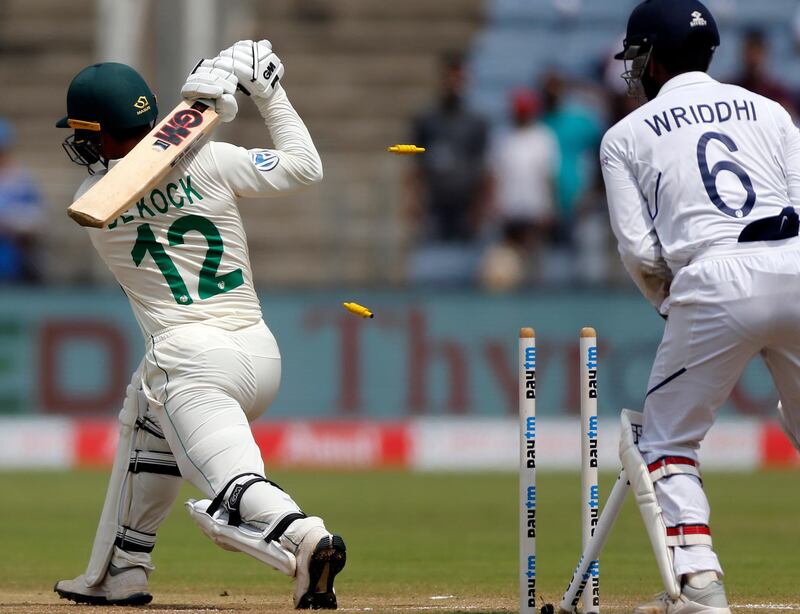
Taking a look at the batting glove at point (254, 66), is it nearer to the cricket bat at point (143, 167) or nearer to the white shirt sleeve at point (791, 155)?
the cricket bat at point (143, 167)

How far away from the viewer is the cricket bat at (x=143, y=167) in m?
5.06

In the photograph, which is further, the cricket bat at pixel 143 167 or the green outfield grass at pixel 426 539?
the green outfield grass at pixel 426 539

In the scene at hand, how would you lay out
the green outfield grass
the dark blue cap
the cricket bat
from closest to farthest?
the dark blue cap
the cricket bat
the green outfield grass

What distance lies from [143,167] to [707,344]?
1.92 metres

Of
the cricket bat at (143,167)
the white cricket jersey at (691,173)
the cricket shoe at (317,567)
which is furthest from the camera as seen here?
the cricket bat at (143,167)

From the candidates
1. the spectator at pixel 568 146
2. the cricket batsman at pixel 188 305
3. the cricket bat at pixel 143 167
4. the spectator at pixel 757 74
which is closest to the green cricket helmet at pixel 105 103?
the cricket batsman at pixel 188 305

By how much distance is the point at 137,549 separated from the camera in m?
5.60

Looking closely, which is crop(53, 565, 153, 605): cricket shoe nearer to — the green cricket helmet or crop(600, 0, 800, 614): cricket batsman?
the green cricket helmet

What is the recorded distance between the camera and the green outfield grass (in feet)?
20.4

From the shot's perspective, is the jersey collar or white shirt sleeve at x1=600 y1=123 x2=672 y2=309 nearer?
white shirt sleeve at x1=600 y1=123 x2=672 y2=309

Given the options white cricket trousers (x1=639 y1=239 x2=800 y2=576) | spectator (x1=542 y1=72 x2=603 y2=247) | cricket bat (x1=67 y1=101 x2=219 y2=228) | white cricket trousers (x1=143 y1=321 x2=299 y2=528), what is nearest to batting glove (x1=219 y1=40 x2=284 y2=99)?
cricket bat (x1=67 y1=101 x2=219 y2=228)

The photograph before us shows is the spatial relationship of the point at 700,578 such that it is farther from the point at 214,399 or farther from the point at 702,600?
the point at 214,399

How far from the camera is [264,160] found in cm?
536

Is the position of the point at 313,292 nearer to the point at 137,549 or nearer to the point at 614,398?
the point at 614,398
